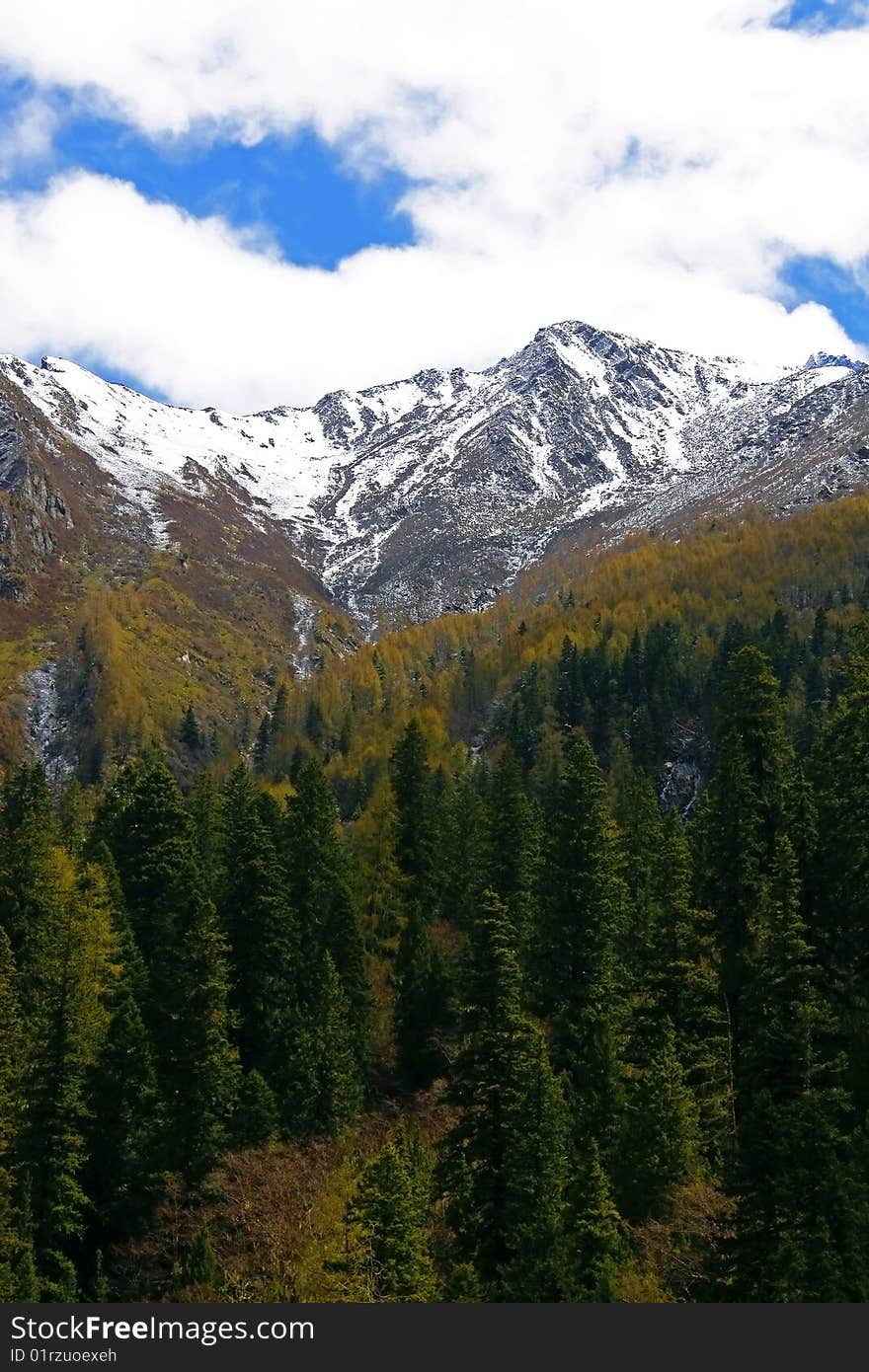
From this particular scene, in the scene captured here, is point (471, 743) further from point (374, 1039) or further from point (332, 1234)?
point (332, 1234)

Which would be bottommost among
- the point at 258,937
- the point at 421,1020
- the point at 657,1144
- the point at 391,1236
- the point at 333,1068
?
the point at 391,1236

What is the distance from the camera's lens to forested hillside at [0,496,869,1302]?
27.5 m

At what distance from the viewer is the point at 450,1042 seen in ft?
163

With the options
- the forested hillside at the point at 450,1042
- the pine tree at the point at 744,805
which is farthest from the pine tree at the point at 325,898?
the pine tree at the point at 744,805

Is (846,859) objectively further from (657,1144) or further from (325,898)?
(325,898)

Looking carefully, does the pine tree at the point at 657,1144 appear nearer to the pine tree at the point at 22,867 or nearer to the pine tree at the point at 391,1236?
the pine tree at the point at 391,1236

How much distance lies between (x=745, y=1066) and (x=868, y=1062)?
10.7ft

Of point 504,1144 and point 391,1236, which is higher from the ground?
point 504,1144

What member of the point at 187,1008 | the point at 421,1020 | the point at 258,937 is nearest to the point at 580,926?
the point at 421,1020

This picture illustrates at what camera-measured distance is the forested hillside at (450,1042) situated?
27531 mm

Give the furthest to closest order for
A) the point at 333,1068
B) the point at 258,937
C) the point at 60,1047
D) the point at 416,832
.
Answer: the point at 416,832
the point at 258,937
the point at 333,1068
the point at 60,1047

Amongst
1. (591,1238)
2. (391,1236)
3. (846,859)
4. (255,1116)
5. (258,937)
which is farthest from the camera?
(258,937)

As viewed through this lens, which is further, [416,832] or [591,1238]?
[416,832]

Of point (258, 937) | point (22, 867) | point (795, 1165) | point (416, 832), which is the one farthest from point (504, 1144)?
point (416, 832)
